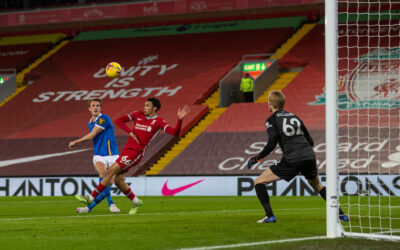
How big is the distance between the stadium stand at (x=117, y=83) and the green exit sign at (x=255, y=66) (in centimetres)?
87

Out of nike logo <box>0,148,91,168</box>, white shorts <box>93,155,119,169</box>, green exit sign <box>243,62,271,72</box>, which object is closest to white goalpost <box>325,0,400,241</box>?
Result: green exit sign <box>243,62,271,72</box>

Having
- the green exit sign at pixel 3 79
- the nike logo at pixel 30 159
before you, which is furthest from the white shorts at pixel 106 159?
the green exit sign at pixel 3 79

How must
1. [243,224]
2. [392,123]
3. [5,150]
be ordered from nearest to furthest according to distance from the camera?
[243,224] < [392,123] < [5,150]

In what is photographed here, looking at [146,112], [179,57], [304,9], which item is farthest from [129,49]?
[146,112]

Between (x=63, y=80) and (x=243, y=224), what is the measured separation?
80.8 feet

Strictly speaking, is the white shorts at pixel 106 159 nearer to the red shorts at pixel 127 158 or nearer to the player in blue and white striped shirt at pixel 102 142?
the player in blue and white striped shirt at pixel 102 142

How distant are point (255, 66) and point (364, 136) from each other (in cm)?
768

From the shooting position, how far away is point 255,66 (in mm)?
29172

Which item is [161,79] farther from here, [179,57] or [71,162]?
[71,162]

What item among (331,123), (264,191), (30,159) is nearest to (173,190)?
(30,159)

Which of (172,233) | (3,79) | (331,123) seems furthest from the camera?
(3,79)

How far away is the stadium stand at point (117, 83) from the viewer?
26516mm

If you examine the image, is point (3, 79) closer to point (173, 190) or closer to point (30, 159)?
point (30, 159)

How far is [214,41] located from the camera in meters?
32.2
